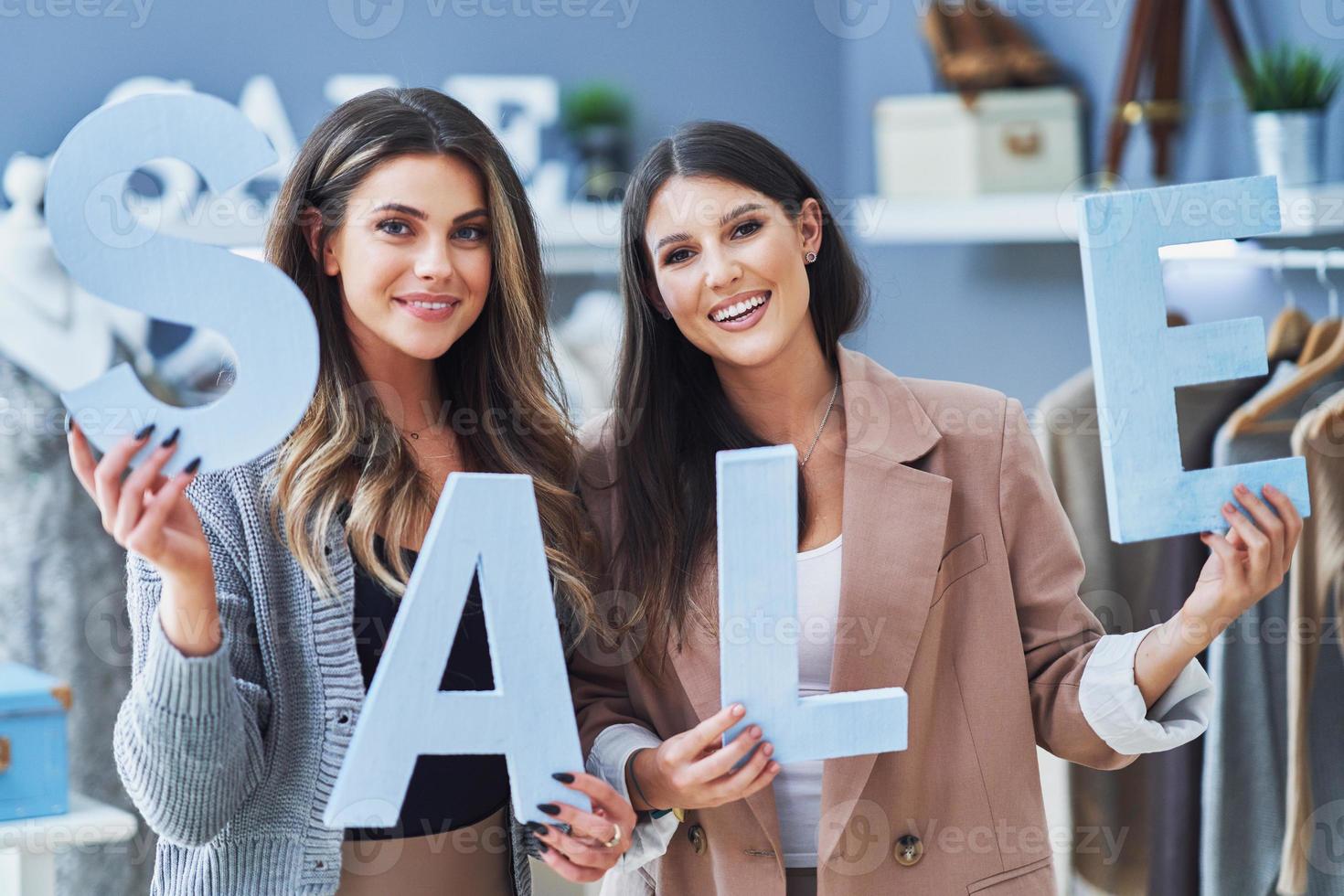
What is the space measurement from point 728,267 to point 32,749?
1110mm

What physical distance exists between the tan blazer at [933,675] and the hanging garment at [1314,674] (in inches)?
22.1

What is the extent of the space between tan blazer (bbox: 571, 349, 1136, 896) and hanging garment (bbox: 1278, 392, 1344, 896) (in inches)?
22.1

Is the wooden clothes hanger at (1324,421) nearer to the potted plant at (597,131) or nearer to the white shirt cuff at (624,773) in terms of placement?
the white shirt cuff at (624,773)

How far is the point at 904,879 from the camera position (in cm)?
132

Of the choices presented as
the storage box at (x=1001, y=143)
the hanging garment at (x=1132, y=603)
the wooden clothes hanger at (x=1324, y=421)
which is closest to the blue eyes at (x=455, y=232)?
the hanging garment at (x=1132, y=603)

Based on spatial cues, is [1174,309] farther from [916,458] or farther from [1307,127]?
[916,458]

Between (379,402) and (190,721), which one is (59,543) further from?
(190,721)

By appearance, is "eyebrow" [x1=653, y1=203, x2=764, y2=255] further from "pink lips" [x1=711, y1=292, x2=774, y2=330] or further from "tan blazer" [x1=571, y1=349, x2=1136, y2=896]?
"tan blazer" [x1=571, y1=349, x2=1136, y2=896]

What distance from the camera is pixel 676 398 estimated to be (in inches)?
57.7

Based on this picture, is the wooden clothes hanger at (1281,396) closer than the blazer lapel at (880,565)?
No

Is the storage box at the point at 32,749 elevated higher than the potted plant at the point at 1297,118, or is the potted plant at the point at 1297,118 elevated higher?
the potted plant at the point at 1297,118

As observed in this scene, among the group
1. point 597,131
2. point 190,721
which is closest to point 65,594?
point 190,721

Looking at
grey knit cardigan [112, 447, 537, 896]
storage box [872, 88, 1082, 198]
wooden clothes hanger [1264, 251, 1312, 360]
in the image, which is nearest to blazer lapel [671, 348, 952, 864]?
grey knit cardigan [112, 447, 537, 896]

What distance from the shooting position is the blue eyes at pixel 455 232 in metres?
1.24
